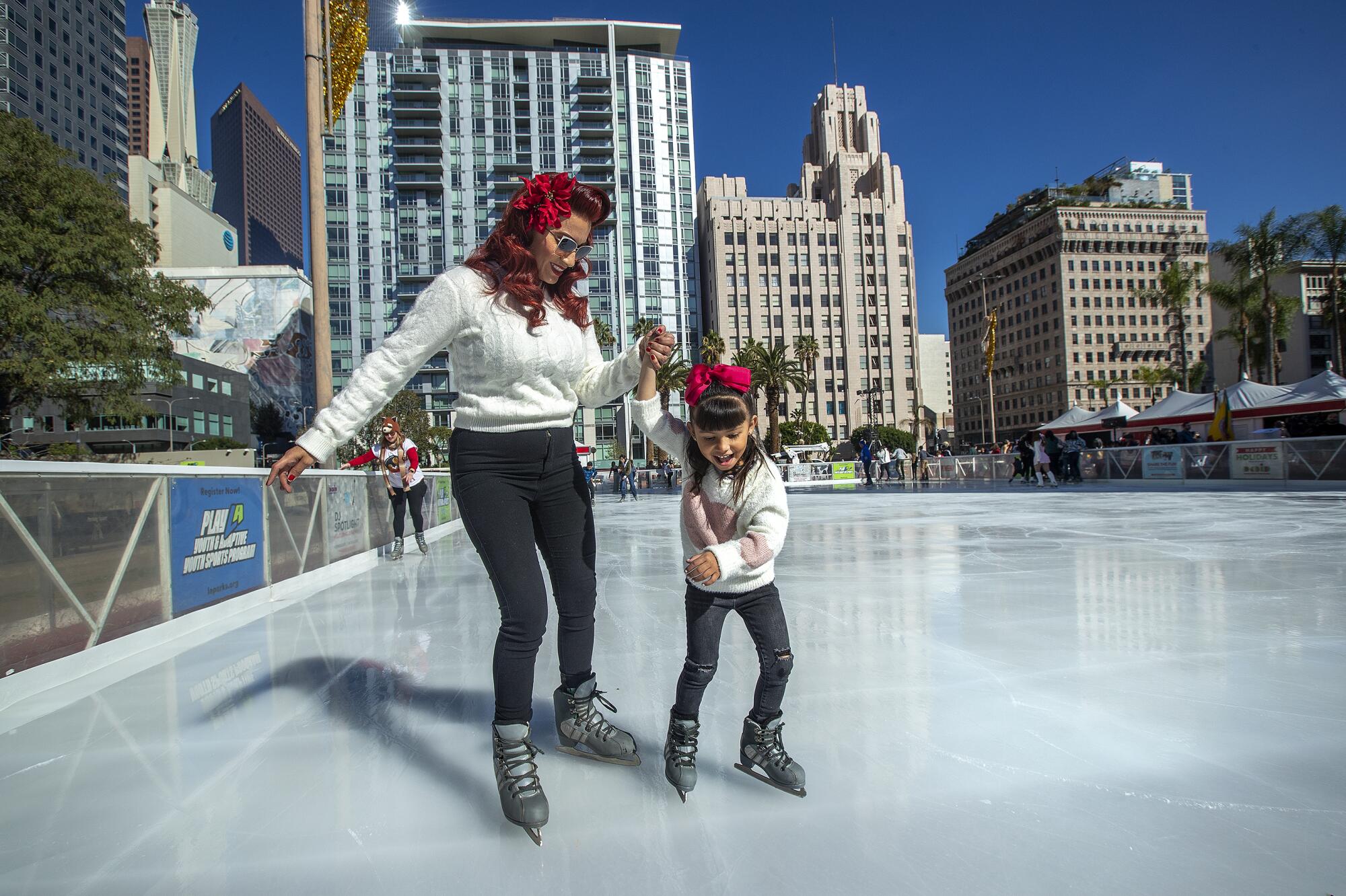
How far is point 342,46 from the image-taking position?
9.36m

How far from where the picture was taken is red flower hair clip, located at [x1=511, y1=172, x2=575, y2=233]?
187 cm

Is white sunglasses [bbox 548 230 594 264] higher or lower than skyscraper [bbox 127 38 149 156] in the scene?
lower

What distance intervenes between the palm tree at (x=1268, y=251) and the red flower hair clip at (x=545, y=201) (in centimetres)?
3498

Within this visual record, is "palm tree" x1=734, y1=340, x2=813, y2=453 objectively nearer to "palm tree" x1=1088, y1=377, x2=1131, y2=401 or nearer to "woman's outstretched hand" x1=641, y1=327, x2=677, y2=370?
"woman's outstretched hand" x1=641, y1=327, x2=677, y2=370

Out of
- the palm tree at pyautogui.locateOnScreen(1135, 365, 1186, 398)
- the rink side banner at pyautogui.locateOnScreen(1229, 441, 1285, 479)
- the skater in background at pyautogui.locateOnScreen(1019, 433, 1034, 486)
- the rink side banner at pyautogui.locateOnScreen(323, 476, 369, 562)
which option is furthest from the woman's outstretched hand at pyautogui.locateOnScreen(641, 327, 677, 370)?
the palm tree at pyautogui.locateOnScreen(1135, 365, 1186, 398)

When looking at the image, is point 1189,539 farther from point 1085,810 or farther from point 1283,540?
point 1085,810

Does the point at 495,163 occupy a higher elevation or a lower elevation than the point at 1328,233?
higher

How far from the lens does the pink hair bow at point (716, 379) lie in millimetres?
1774

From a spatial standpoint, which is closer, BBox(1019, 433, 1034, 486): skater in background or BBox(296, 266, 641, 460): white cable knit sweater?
BBox(296, 266, 641, 460): white cable knit sweater

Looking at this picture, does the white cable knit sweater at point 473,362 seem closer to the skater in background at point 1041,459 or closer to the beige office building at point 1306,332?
the skater in background at point 1041,459

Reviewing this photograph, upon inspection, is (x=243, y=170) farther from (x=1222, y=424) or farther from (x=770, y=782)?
(x=770, y=782)

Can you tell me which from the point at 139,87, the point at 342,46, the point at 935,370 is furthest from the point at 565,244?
the point at 139,87

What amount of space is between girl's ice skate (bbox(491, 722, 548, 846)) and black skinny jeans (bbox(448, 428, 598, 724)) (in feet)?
0.12

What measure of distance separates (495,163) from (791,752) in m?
75.6
